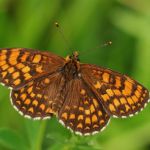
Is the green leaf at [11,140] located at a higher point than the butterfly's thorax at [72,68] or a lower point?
lower

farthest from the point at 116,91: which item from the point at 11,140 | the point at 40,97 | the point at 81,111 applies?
the point at 11,140

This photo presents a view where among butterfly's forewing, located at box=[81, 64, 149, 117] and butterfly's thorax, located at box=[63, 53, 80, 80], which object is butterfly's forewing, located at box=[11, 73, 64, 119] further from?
butterfly's forewing, located at box=[81, 64, 149, 117]

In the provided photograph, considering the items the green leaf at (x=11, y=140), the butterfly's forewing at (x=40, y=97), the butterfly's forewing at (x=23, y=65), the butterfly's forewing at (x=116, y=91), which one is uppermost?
the butterfly's forewing at (x=116, y=91)

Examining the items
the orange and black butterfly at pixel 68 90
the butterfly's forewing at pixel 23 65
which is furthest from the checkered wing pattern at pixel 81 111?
the butterfly's forewing at pixel 23 65

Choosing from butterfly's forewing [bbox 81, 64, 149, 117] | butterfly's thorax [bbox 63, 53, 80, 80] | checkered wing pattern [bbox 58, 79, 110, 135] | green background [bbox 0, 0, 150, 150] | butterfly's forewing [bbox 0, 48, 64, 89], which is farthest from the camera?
green background [bbox 0, 0, 150, 150]

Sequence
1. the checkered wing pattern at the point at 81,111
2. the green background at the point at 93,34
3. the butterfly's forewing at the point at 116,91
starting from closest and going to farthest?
the checkered wing pattern at the point at 81,111, the butterfly's forewing at the point at 116,91, the green background at the point at 93,34

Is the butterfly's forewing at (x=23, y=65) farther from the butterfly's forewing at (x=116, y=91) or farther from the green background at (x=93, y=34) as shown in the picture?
the green background at (x=93, y=34)

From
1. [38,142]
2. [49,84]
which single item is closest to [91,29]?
[49,84]

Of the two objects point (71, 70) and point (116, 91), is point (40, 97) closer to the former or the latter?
point (71, 70)

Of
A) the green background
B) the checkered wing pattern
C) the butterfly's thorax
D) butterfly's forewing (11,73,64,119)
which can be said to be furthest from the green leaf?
the green background
